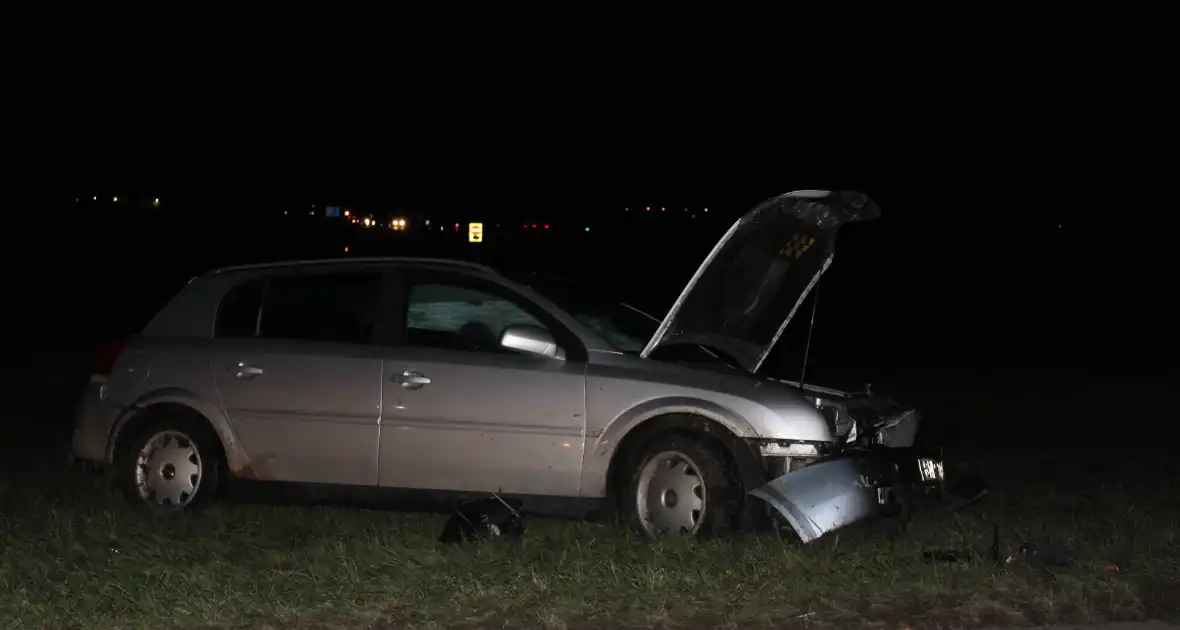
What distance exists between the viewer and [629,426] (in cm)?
743

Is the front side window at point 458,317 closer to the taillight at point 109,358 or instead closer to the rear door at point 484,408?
the rear door at point 484,408

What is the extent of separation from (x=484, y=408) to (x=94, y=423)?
2342 millimetres

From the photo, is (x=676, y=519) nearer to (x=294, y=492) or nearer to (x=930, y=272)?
(x=294, y=492)

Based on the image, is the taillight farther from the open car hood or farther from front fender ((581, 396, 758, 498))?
the open car hood

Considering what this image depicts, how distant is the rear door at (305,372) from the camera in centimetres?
780

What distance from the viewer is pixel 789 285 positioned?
7.61 meters

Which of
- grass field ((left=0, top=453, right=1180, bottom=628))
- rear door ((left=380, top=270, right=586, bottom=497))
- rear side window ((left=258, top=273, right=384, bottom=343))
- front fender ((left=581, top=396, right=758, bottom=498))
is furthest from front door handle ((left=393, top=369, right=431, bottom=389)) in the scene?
front fender ((left=581, top=396, right=758, bottom=498))

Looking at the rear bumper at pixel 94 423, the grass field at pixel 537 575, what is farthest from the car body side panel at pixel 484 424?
the rear bumper at pixel 94 423

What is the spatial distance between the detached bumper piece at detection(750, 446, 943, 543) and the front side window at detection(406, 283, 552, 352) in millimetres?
1726

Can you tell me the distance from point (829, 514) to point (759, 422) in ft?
2.15

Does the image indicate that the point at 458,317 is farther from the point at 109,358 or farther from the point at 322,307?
the point at 109,358

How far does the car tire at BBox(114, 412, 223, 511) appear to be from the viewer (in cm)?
809

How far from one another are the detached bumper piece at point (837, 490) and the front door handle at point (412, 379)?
187 cm

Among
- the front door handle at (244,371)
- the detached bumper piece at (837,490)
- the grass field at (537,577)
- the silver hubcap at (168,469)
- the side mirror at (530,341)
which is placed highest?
the side mirror at (530,341)
